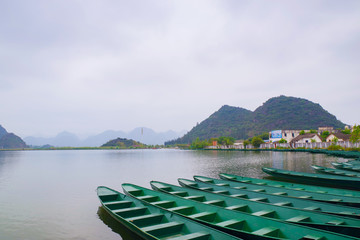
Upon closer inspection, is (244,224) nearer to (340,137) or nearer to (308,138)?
(340,137)

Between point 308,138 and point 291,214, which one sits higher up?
point 308,138

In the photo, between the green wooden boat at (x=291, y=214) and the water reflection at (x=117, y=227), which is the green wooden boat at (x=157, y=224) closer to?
the water reflection at (x=117, y=227)

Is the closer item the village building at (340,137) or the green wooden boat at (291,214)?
the green wooden boat at (291,214)

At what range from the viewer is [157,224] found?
414 inches

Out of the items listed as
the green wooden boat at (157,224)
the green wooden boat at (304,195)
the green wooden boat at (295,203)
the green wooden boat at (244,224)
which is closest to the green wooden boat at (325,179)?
the green wooden boat at (304,195)

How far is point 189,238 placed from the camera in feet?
26.3

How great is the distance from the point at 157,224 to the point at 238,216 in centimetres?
358

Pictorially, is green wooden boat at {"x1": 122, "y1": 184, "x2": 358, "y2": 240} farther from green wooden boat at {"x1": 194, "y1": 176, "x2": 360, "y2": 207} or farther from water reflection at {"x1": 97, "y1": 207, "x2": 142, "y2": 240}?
green wooden boat at {"x1": 194, "y1": 176, "x2": 360, "y2": 207}

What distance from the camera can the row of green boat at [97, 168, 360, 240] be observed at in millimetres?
8055

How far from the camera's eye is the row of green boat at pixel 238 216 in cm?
805

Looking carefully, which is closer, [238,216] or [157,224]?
[238,216]

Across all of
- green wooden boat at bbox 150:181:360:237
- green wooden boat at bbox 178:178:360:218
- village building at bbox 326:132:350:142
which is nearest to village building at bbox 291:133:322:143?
village building at bbox 326:132:350:142

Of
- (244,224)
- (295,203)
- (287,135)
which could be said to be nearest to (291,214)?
(244,224)

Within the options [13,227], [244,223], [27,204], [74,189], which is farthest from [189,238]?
[74,189]
